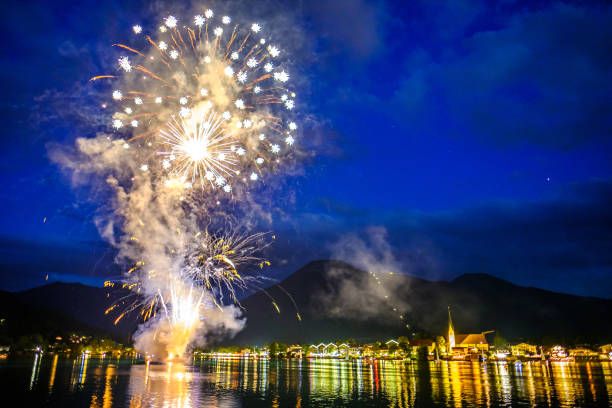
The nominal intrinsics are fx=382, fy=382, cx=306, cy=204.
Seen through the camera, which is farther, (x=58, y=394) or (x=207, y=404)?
(x=58, y=394)

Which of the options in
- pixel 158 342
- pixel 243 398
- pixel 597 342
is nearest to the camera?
pixel 243 398

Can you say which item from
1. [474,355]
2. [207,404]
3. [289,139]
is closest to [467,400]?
[207,404]

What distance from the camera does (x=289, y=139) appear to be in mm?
32312

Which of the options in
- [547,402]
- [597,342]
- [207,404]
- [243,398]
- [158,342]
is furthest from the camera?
[597,342]

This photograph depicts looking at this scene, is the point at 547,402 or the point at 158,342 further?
the point at 158,342

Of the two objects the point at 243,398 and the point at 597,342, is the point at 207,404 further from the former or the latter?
the point at 597,342

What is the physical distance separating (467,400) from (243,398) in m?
17.2

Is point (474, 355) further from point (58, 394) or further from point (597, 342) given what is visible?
point (58, 394)

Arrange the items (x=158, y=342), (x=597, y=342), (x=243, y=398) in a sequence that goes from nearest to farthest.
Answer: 1. (x=243, y=398)
2. (x=158, y=342)
3. (x=597, y=342)

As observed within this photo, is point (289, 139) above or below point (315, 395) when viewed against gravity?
above

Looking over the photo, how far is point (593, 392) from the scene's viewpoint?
33.3m

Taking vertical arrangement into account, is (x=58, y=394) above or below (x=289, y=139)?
below

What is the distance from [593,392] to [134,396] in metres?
38.8

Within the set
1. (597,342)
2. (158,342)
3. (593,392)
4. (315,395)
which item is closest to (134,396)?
(315,395)
